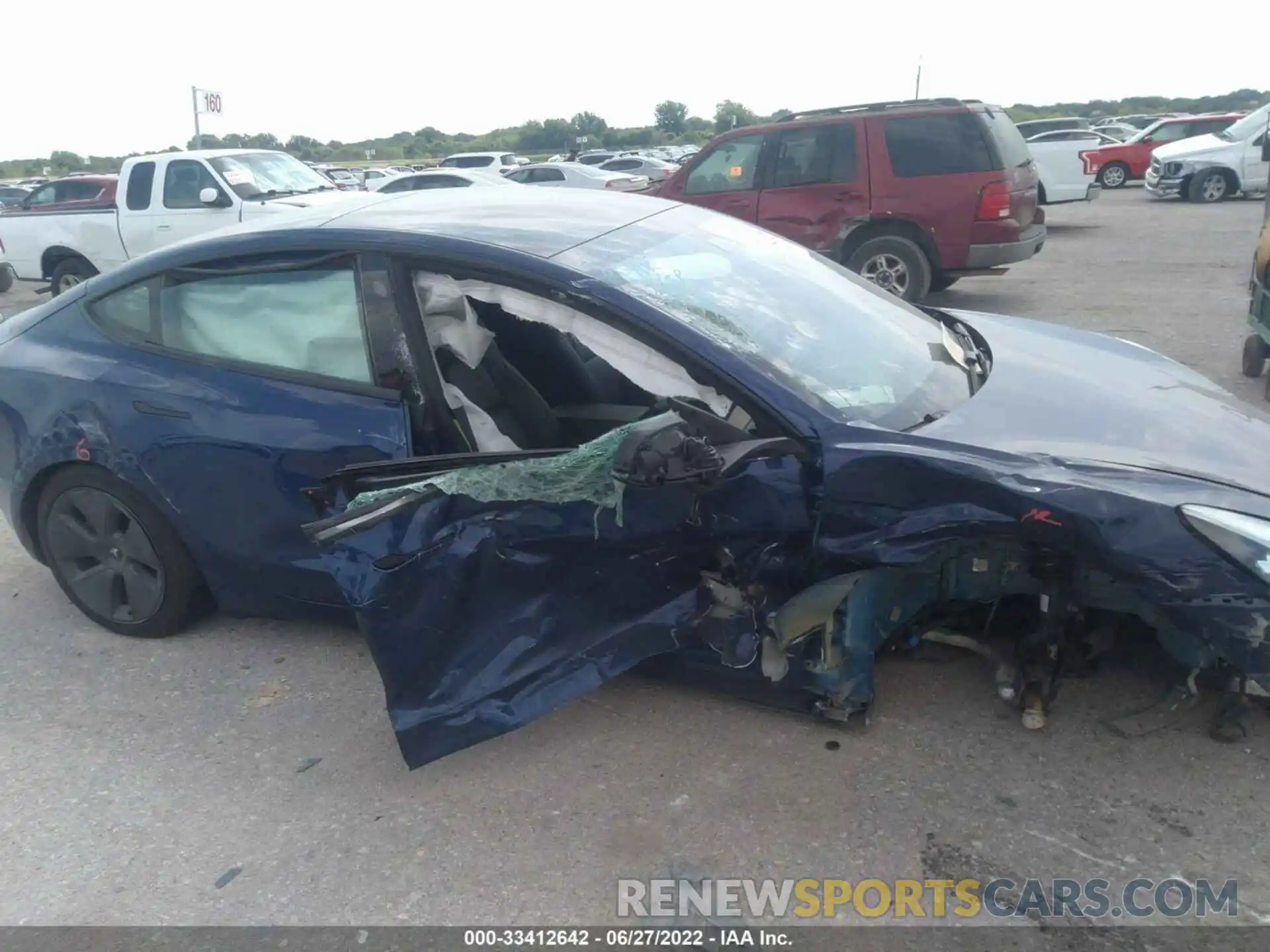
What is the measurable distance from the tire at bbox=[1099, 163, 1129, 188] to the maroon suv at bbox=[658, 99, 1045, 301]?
16896 millimetres

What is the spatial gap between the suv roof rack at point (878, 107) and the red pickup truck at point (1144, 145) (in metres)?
16.7

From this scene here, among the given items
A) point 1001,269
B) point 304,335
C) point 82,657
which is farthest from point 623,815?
point 1001,269

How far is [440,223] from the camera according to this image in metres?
3.28

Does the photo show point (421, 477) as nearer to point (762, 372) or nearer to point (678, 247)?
point (762, 372)

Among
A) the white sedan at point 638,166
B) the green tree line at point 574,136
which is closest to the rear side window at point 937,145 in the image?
the white sedan at point 638,166

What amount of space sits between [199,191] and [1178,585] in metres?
10.9

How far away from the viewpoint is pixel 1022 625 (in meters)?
3.05

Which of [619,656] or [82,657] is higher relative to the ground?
[619,656]

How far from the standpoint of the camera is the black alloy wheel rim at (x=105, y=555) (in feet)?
12.0

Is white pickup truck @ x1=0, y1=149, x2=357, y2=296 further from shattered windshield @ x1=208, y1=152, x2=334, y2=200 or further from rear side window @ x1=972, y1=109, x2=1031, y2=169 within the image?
rear side window @ x1=972, y1=109, x2=1031, y2=169

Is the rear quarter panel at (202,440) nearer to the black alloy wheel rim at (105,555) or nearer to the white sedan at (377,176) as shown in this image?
the black alloy wheel rim at (105,555)

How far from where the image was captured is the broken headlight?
237 centimetres

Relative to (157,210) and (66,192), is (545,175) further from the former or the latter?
(157,210)

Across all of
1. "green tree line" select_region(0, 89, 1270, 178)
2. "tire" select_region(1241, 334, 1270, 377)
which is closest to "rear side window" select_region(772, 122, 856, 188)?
"tire" select_region(1241, 334, 1270, 377)
